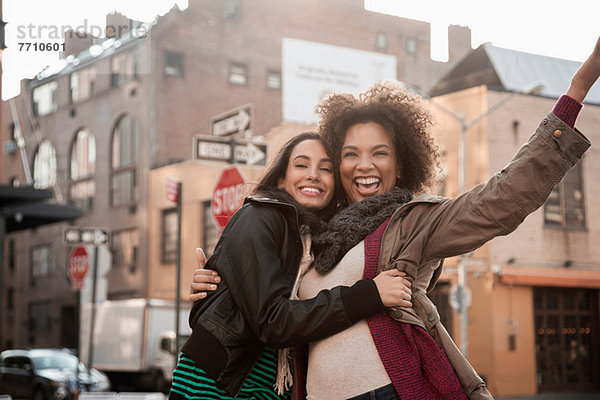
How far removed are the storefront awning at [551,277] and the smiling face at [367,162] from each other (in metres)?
24.9

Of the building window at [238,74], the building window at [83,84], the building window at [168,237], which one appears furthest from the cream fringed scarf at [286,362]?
the building window at [83,84]

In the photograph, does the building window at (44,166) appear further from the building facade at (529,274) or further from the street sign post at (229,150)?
the street sign post at (229,150)

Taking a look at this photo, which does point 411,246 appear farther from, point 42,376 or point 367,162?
point 42,376

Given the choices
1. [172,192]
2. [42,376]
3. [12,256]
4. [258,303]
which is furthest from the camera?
[12,256]

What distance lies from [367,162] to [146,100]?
35.5 metres

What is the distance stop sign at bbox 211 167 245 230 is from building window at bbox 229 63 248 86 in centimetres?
3084

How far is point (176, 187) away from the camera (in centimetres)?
1150

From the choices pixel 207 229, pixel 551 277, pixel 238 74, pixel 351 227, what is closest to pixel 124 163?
pixel 238 74

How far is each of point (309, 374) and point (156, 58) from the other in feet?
118

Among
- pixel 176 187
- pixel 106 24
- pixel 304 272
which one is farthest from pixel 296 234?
pixel 176 187

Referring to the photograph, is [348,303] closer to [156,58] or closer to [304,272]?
[304,272]

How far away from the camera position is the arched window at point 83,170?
1697 inches

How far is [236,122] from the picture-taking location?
10.8m

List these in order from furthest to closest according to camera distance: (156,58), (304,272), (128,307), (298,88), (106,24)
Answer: (156,58) < (298,88) < (128,307) < (106,24) < (304,272)
